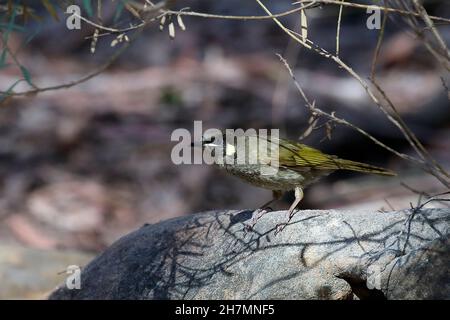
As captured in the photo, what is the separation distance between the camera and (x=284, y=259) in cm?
446

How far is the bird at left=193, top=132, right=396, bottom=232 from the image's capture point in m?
5.41

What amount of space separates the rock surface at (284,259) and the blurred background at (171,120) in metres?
1.66

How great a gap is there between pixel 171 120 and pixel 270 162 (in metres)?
6.08

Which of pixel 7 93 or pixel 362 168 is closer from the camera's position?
pixel 7 93

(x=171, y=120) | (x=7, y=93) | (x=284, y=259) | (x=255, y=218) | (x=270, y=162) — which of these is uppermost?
(x=171, y=120)

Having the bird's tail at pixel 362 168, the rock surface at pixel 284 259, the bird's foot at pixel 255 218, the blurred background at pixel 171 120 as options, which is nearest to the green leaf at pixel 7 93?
the rock surface at pixel 284 259

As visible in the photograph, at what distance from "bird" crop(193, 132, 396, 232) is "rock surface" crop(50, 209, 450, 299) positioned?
0.40 metres

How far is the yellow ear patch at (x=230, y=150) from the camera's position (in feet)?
17.8

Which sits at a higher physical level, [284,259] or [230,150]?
[230,150]

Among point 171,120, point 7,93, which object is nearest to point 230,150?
point 7,93

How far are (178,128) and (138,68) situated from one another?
2311 millimetres

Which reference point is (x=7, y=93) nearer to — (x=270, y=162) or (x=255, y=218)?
(x=255, y=218)

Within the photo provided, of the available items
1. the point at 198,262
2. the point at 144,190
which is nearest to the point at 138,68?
the point at 144,190

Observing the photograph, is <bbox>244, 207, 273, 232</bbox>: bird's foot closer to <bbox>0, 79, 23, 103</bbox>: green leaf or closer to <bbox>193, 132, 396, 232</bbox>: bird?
<bbox>193, 132, 396, 232</bbox>: bird
